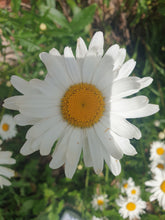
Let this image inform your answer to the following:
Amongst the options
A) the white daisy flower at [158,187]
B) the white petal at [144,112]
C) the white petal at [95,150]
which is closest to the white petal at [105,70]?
the white petal at [144,112]

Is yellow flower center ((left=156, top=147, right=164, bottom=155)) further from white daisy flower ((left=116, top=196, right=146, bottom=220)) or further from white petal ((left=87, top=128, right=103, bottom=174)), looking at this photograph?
white petal ((left=87, top=128, right=103, bottom=174))

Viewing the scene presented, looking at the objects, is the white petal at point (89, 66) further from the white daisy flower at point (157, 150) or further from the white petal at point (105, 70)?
the white daisy flower at point (157, 150)

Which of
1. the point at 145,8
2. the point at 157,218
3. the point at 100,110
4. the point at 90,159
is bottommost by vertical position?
the point at 157,218

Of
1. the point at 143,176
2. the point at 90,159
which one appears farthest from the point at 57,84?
the point at 143,176

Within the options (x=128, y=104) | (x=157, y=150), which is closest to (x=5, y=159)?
(x=128, y=104)

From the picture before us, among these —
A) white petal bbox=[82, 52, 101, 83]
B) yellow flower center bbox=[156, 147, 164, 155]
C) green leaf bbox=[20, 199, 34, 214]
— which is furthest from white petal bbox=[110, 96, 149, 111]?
green leaf bbox=[20, 199, 34, 214]

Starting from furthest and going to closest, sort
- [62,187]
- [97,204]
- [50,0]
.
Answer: [62,187]
[97,204]
[50,0]

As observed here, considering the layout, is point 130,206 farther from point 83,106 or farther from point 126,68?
point 126,68

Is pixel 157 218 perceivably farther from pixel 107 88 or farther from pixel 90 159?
pixel 107 88
